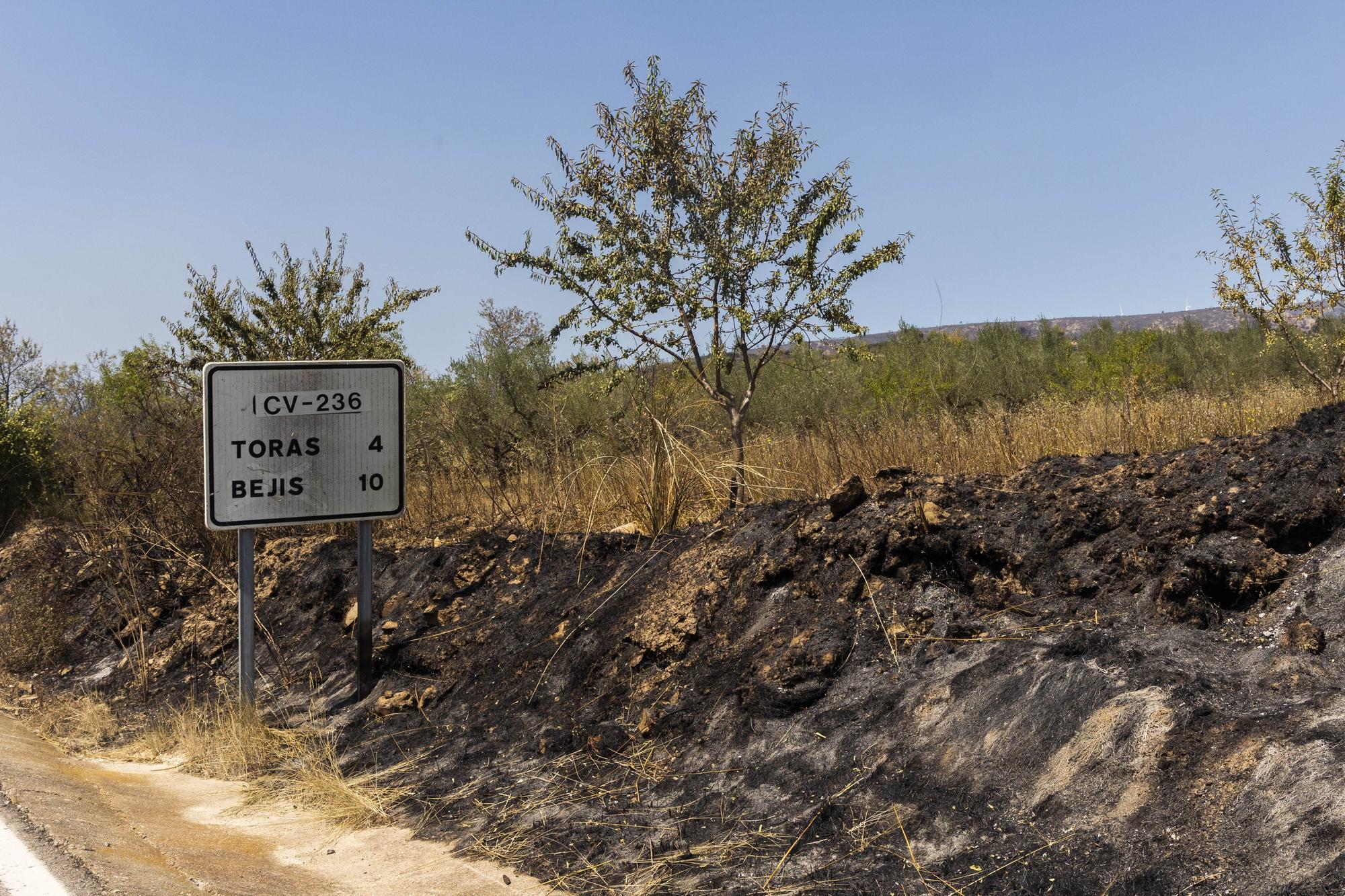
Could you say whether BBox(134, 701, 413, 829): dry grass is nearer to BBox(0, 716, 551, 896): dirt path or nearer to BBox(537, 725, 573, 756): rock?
BBox(0, 716, 551, 896): dirt path

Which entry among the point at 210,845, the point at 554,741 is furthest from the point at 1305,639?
the point at 210,845

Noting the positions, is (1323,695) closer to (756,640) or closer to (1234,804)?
(1234,804)

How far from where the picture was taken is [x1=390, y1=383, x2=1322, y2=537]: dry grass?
23.7 ft

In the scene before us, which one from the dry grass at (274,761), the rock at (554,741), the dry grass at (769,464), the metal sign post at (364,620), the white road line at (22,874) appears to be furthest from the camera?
the dry grass at (769,464)

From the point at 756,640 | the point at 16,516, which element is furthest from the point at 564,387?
the point at 756,640

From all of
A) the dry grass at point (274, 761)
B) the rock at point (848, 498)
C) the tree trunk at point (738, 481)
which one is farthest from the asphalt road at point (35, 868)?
the tree trunk at point (738, 481)

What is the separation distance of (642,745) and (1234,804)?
257 cm

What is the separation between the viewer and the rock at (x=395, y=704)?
6.32m

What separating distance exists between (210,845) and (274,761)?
1.45m

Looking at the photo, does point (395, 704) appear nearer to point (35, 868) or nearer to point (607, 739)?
point (607, 739)

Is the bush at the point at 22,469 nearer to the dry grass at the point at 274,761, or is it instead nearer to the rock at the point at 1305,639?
the dry grass at the point at 274,761

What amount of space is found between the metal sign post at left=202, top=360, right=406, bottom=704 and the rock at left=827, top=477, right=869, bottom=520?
2.68 metres

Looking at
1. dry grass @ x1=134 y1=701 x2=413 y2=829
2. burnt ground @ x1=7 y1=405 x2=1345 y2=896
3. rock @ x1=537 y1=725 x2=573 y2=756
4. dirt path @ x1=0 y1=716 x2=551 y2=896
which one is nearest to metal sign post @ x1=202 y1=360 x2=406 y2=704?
dry grass @ x1=134 y1=701 x2=413 y2=829

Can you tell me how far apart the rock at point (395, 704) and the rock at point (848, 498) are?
2744mm
